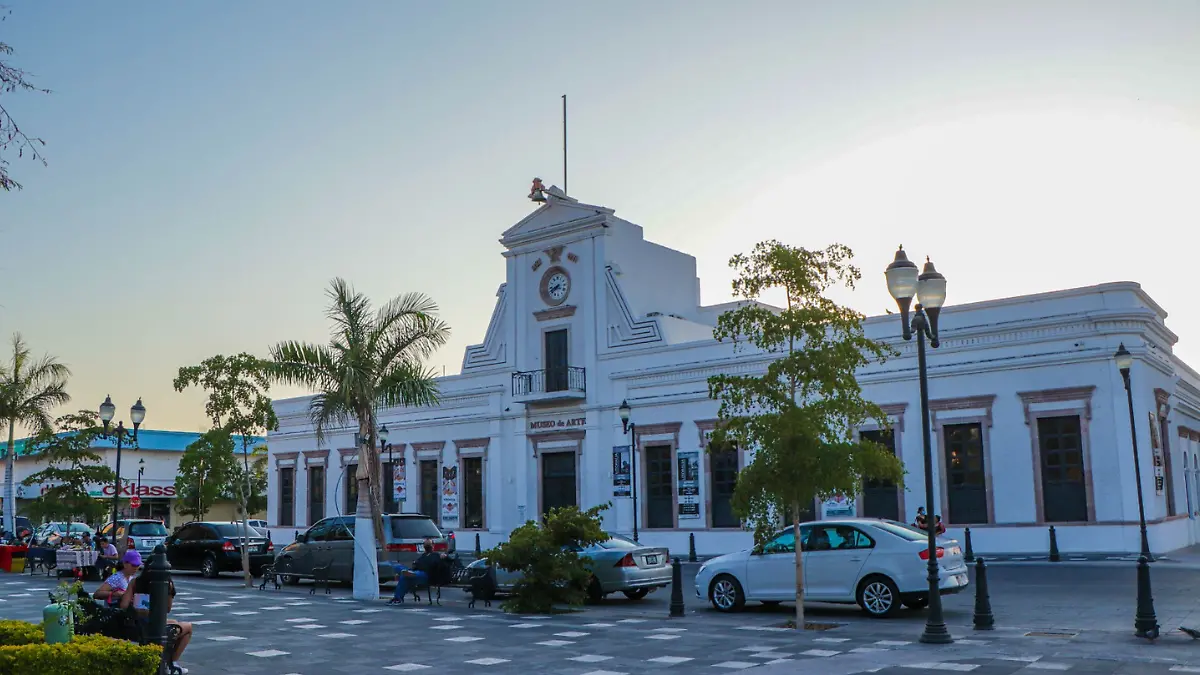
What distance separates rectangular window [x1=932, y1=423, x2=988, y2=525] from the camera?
89.5 ft

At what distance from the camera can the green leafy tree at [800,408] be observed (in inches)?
612

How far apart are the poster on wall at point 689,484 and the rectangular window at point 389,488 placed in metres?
12.6

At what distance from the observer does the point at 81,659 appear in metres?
9.46

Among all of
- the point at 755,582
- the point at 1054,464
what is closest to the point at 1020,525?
the point at 1054,464

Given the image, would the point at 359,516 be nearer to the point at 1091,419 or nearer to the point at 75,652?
the point at 75,652

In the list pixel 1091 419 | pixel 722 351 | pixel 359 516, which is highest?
pixel 722 351

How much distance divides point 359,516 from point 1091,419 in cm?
1760

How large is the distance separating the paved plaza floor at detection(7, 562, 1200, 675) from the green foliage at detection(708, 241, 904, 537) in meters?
2.09

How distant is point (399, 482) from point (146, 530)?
9.55 metres

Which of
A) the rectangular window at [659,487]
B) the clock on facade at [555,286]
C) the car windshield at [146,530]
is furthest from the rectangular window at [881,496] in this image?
the car windshield at [146,530]

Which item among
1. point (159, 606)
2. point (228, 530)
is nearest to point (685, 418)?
point (228, 530)

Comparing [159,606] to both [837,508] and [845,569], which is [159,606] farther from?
[837,508]

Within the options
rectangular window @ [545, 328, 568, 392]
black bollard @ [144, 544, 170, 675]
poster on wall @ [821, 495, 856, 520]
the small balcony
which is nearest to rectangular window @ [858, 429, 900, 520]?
poster on wall @ [821, 495, 856, 520]

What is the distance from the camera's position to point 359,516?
71.7ft
